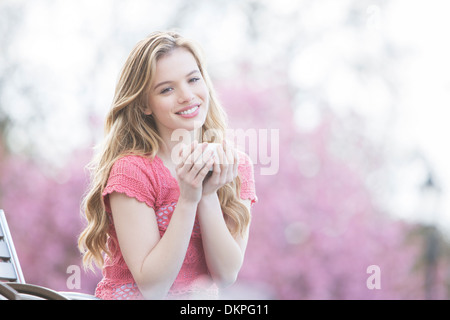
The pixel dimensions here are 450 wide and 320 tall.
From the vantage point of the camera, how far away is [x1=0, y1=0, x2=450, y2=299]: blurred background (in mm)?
5812

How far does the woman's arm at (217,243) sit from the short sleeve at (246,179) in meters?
0.22

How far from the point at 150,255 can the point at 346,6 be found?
619 cm

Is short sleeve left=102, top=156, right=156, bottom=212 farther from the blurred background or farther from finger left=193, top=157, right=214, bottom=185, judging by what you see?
the blurred background

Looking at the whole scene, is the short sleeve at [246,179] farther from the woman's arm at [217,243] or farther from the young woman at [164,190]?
the woman's arm at [217,243]

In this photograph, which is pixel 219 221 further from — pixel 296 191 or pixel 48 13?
pixel 48 13

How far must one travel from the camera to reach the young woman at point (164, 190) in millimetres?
1286

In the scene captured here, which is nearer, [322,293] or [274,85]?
[322,293]

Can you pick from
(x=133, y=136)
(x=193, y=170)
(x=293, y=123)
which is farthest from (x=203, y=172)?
(x=293, y=123)

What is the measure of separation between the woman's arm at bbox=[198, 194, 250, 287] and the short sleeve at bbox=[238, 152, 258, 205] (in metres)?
0.22

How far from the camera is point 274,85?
632cm

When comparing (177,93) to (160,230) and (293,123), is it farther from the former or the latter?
(293,123)

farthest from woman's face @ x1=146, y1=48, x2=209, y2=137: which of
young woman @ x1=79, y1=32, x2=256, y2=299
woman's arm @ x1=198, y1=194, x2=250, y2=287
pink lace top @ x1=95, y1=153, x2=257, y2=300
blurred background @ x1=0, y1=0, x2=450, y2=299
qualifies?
blurred background @ x1=0, y1=0, x2=450, y2=299

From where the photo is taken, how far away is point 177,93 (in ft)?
4.77
